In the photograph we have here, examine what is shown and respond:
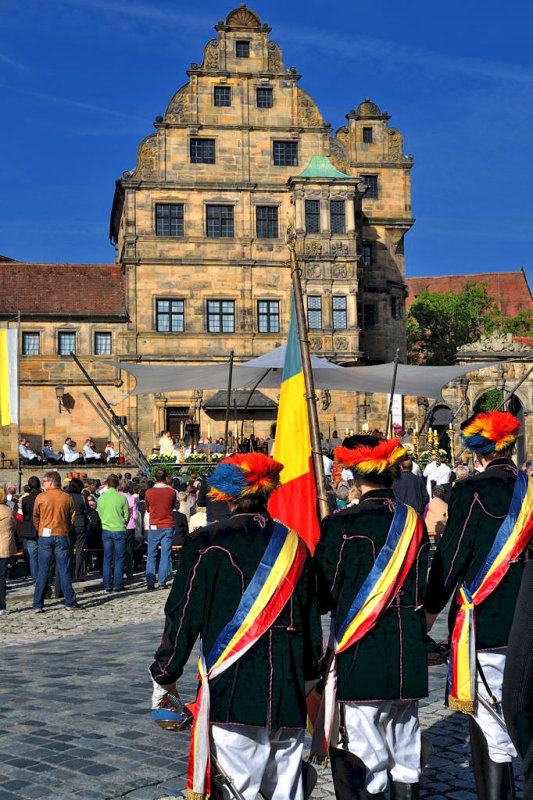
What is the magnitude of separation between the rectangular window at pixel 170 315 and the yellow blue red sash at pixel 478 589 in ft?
108

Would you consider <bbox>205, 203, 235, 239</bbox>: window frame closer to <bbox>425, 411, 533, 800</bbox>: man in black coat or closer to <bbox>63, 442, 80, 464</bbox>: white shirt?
<bbox>63, 442, 80, 464</bbox>: white shirt

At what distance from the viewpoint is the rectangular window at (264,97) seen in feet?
125

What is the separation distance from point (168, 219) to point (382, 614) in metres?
34.4

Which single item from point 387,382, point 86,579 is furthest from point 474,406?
point 86,579

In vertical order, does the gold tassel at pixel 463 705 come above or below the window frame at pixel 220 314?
below

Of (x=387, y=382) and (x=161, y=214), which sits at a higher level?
(x=161, y=214)

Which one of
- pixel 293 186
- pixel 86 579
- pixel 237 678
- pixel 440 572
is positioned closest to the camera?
pixel 237 678

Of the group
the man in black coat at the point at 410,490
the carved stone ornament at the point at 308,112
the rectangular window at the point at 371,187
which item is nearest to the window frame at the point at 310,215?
the carved stone ornament at the point at 308,112

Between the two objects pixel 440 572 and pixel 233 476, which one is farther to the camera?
pixel 440 572

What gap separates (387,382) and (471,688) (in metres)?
12.8

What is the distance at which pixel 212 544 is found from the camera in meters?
3.93

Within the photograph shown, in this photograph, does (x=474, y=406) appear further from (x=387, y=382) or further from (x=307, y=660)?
(x=307, y=660)

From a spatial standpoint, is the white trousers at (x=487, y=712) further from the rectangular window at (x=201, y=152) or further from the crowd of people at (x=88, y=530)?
the rectangular window at (x=201, y=152)

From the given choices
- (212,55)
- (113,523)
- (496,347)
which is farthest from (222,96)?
(113,523)
